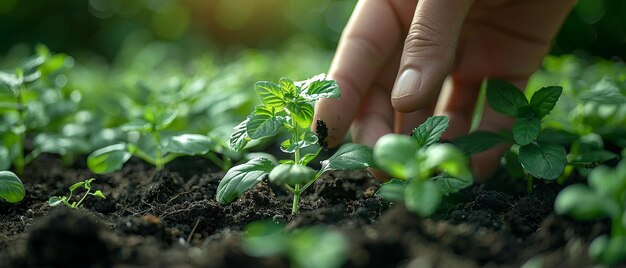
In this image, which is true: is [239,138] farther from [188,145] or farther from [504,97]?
[504,97]

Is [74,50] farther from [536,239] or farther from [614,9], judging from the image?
[536,239]

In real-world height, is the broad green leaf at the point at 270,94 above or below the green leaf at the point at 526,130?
above

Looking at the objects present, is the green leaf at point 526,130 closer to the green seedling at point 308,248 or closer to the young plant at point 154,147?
the green seedling at point 308,248

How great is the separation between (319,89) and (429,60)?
1.15 feet

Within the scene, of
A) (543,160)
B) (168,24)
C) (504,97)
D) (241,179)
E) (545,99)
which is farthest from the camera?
(168,24)

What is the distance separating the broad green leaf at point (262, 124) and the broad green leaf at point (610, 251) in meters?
0.83

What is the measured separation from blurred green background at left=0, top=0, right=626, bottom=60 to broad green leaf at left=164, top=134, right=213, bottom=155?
3.79 metres

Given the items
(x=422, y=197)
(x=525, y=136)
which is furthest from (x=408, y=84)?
(x=422, y=197)

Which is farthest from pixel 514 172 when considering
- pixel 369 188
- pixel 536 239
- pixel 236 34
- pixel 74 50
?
pixel 74 50

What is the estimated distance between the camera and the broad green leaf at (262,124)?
65.0 inches

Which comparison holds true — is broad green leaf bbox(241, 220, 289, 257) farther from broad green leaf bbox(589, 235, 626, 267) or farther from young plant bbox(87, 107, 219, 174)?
young plant bbox(87, 107, 219, 174)

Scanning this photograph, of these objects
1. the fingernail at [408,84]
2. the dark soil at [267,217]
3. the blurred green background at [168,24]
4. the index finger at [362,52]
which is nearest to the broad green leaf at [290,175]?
the dark soil at [267,217]

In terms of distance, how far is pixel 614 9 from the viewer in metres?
4.91

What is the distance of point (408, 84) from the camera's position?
177cm
